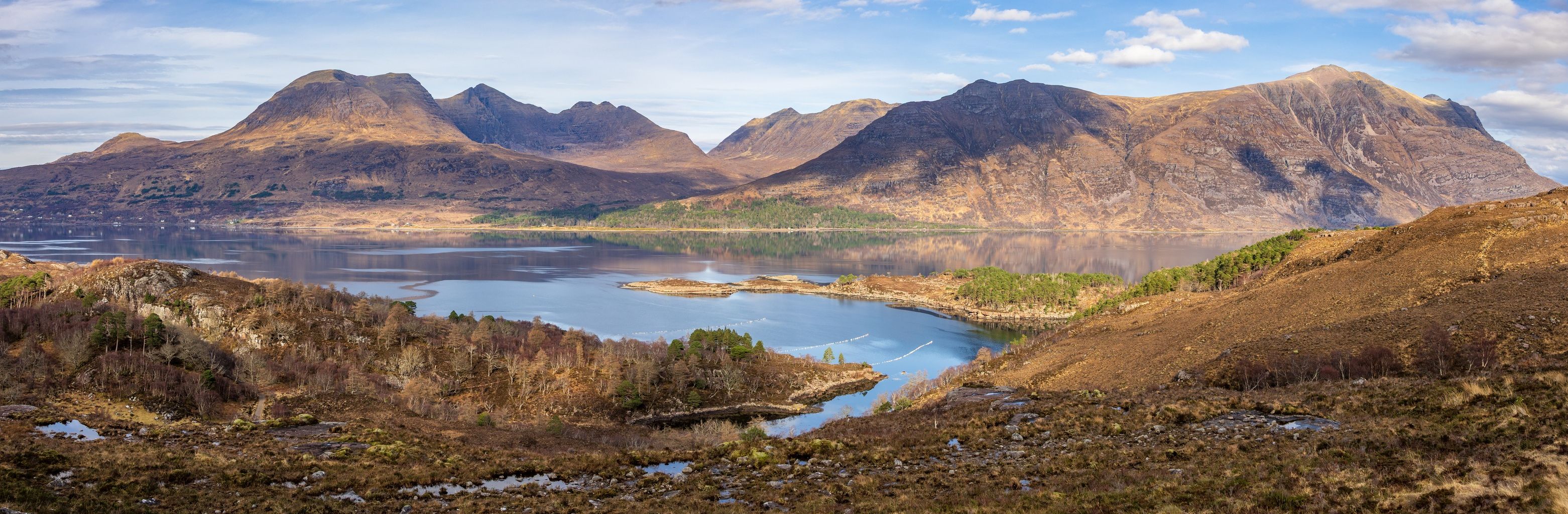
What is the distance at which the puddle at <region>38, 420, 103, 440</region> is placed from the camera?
2708cm

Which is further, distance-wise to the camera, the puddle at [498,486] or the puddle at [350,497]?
the puddle at [498,486]

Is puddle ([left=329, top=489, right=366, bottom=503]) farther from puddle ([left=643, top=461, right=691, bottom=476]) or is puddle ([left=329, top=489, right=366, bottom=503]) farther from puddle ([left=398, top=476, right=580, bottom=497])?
puddle ([left=643, top=461, right=691, bottom=476])

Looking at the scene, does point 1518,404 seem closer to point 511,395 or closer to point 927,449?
point 927,449

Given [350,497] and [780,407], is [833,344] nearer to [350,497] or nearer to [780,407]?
[780,407]

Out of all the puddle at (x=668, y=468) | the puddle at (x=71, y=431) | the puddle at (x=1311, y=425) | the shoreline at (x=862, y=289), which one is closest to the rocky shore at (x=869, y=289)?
the shoreline at (x=862, y=289)

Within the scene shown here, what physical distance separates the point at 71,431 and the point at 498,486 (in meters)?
15.3

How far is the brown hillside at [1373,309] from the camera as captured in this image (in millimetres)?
34594

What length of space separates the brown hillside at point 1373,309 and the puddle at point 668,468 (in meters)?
23.5

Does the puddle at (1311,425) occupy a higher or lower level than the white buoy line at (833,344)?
higher

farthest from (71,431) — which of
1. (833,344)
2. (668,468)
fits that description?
(833,344)

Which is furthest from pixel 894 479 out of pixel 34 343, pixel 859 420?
pixel 34 343

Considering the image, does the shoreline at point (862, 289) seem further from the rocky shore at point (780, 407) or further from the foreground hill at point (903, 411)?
the foreground hill at point (903, 411)

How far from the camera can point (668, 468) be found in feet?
86.5

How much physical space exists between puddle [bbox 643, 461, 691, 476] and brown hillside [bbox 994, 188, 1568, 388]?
23.5 metres
